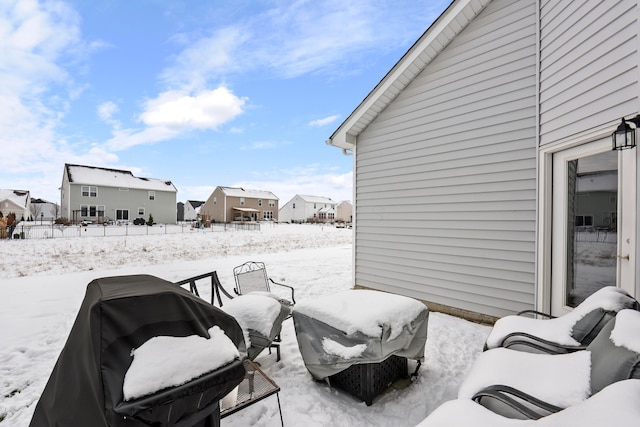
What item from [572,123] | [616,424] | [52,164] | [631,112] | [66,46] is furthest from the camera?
[52,164]

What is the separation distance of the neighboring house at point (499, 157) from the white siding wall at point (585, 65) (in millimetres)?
13

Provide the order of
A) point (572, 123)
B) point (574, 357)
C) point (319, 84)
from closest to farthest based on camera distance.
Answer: point (574, 357), point (572, 123), point (319, 84)

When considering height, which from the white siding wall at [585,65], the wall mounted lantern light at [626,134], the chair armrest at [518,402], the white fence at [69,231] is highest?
the white siding wall at [585,65]

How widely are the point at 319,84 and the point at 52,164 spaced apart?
1213 inches

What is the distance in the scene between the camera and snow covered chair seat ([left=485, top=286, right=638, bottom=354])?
7.03 feet

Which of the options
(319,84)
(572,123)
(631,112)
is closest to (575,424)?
(631,112)

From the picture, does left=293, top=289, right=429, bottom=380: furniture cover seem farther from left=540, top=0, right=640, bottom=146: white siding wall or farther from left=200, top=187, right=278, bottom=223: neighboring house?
left=200, top=187, right=278, bottom=223: neighboring house

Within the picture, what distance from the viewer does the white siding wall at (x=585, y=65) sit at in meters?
2.71

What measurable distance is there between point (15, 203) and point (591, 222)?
51.6 meters

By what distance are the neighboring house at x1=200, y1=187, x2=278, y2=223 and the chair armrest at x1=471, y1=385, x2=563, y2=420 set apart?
36.3 metres

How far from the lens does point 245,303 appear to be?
3123 mm

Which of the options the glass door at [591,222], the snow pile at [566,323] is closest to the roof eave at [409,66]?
the glass door at [591,222]

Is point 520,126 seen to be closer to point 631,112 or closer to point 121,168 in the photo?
point 631,112

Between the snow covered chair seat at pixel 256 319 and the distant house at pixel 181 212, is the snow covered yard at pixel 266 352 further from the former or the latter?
the distant house at pixel 181 212
